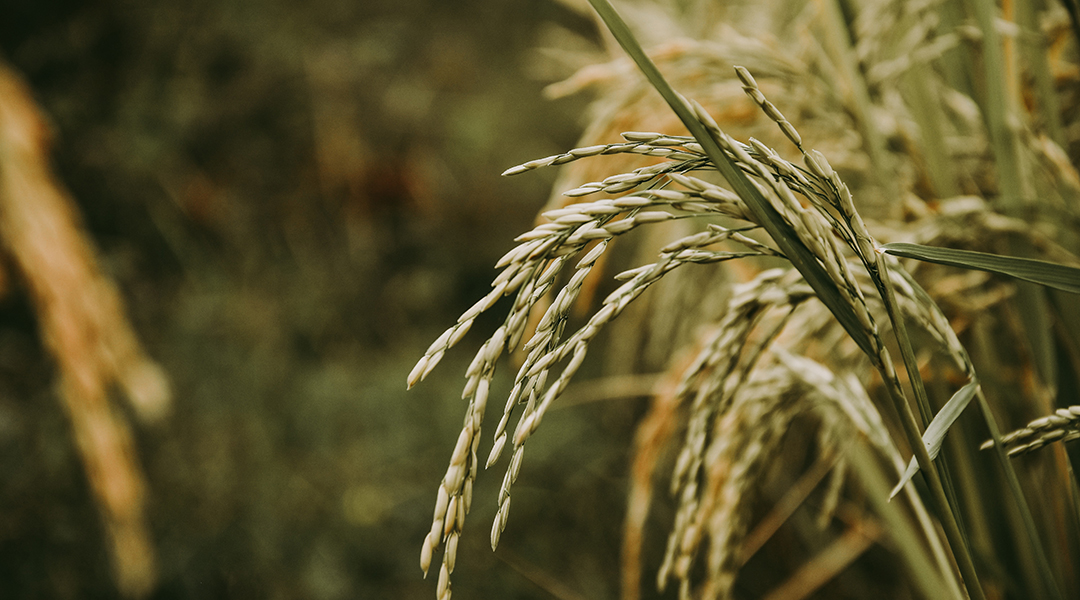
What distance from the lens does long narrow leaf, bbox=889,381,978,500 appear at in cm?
29

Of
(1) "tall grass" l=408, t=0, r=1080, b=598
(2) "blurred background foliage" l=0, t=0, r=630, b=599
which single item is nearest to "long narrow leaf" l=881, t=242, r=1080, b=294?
(1) "tall grass" l=408, t=0, r=1080, b=598

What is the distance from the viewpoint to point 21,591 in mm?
1315

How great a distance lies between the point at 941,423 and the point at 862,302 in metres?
0.09

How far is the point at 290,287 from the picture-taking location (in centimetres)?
222

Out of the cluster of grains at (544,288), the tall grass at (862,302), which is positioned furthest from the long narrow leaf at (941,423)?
the cluster of grains at (544,288)

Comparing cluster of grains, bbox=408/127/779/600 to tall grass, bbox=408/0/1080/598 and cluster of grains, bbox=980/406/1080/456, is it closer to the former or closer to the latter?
tall grass, bbox=408/0/1080/598

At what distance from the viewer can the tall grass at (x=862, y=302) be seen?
27 centimetres

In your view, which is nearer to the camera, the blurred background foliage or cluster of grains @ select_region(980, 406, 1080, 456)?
cluster of grains @ select_region(980, 406, 1080, 456)

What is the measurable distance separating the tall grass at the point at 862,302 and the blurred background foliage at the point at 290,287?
0.65 meters

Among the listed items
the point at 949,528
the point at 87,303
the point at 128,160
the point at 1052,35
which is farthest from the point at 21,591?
the point at 1052,35

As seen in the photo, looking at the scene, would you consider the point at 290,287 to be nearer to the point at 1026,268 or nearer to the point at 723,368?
the point at 723,368

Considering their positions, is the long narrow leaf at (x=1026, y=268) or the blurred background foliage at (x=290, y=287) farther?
the blurred background foliage at (x=290, y=287)

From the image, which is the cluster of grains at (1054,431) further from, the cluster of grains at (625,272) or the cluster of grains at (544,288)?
the cluster of grains at (544,288)

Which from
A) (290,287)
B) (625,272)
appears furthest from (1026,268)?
(290,287)
